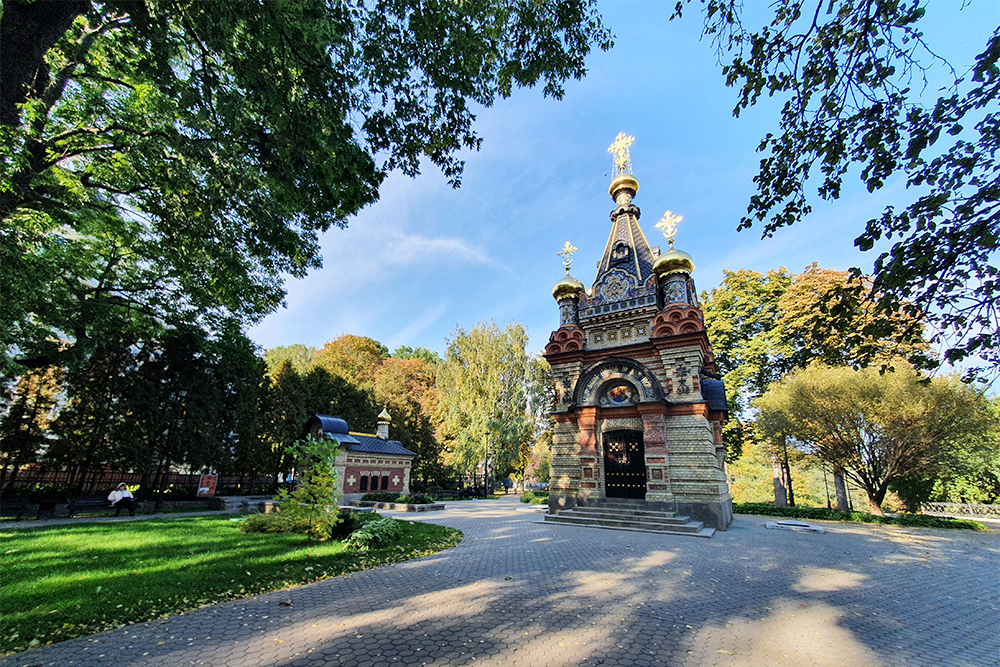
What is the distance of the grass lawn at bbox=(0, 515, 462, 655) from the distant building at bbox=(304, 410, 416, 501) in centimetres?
1006

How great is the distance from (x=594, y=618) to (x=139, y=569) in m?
7.76

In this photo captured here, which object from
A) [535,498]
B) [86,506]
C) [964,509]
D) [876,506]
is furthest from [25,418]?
[964,509]

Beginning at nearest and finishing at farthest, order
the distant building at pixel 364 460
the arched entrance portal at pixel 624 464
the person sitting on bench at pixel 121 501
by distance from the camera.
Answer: the arched entrance portal at pixel 624 464
the person sitting on bench at pixel 121 501
the distant building at pixel 364 460

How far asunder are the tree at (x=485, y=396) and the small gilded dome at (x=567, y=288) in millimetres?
11444

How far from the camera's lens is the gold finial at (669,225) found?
17141 millimetres

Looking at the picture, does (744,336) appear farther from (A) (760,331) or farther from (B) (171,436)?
(B) (171,436)

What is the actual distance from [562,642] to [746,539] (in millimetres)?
10580

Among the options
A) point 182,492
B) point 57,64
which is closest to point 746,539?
point 57,64

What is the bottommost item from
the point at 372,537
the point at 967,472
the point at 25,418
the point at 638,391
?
the point at 372,537

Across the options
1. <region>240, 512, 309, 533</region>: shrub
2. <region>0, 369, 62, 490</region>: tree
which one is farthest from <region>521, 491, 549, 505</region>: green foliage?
<region>0, 369, 62, 490</region>: tree

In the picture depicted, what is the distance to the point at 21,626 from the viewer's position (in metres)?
4.50

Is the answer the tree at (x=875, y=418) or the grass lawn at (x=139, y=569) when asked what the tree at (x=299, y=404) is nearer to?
the grass lawn at (x=139, y=569)

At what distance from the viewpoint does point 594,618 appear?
17.1 ft

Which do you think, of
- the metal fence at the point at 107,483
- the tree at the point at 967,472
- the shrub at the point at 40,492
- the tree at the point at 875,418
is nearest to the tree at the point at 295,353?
the metal fence at the point at 107,483
